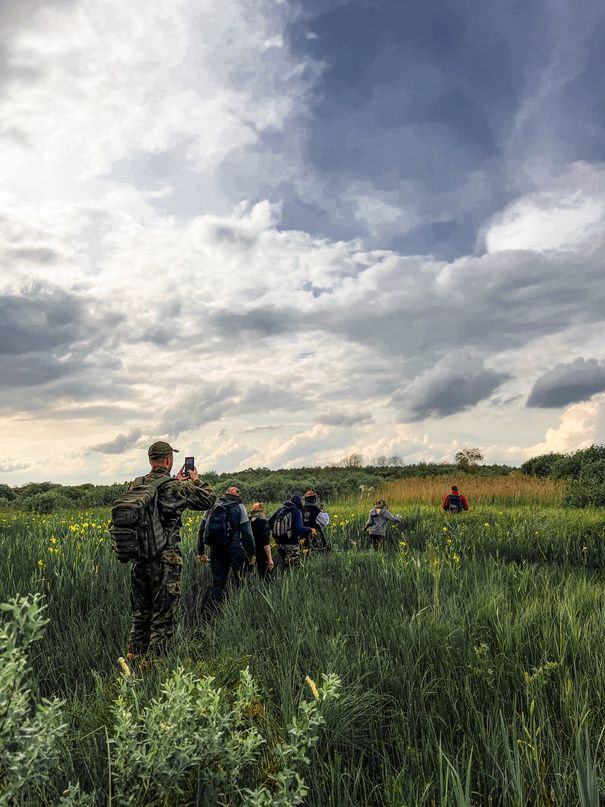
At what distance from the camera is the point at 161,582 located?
5.85m

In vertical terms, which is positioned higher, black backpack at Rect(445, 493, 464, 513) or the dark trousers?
the dark trousers

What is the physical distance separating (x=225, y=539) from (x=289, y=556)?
1881 mm

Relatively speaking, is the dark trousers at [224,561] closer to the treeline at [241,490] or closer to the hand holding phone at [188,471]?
the hand holding phone at [188,471]

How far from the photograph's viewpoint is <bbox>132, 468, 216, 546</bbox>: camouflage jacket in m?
5.88

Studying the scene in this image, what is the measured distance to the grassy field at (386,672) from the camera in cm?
308

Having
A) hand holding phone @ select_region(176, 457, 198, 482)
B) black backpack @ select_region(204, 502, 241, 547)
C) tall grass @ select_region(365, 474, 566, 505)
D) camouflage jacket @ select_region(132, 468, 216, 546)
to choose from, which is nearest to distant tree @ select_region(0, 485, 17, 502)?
tall grass @ select_region(365, 474, 566, 505)

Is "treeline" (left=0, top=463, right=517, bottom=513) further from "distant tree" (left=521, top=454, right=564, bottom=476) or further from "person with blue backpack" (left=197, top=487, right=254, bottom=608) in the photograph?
"person with blue backpack" (left=197, top=487, right=254, bottom=608)

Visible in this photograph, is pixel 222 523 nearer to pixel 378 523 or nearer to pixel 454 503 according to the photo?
pixel 378 523

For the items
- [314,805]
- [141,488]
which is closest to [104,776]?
[314,805]

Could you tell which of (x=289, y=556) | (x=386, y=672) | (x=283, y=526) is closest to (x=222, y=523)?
(x=283, y=526)

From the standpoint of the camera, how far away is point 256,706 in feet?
11.5

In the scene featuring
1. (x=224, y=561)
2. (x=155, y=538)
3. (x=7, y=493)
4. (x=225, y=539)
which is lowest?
(x=224, y=561)

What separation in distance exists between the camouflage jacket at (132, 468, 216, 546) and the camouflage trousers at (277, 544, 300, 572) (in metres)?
3.82

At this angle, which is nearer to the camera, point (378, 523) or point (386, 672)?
point (386, 672)
